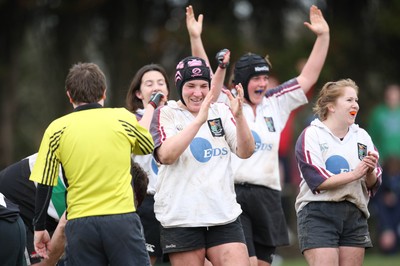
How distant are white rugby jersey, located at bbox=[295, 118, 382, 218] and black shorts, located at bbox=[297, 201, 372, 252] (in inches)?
2.4

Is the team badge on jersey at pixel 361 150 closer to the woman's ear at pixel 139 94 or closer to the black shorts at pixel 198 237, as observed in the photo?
the black shorts at pixel 198 237

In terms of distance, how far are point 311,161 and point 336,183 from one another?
0.92 feet

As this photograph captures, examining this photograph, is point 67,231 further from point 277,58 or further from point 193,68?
point 277,58

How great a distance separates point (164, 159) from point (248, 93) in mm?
1849

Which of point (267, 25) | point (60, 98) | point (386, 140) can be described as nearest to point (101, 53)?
point (60, 98)

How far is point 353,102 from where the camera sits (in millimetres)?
7621

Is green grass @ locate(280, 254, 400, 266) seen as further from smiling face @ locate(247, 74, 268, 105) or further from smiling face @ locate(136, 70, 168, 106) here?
smiling face @ locate(136, 70, 168, 106)

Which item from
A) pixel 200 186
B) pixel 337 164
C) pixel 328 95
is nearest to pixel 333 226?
pixel 337 164

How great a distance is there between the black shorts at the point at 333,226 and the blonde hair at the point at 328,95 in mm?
760

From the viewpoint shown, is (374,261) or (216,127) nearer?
(216,127)

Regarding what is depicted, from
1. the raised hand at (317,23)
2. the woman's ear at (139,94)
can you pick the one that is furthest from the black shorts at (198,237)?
the raised hand at (317,23)

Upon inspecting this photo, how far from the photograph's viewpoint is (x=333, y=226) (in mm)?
7453

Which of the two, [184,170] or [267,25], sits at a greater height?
[267,25]

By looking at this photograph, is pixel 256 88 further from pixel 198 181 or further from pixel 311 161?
pixel 198 181
